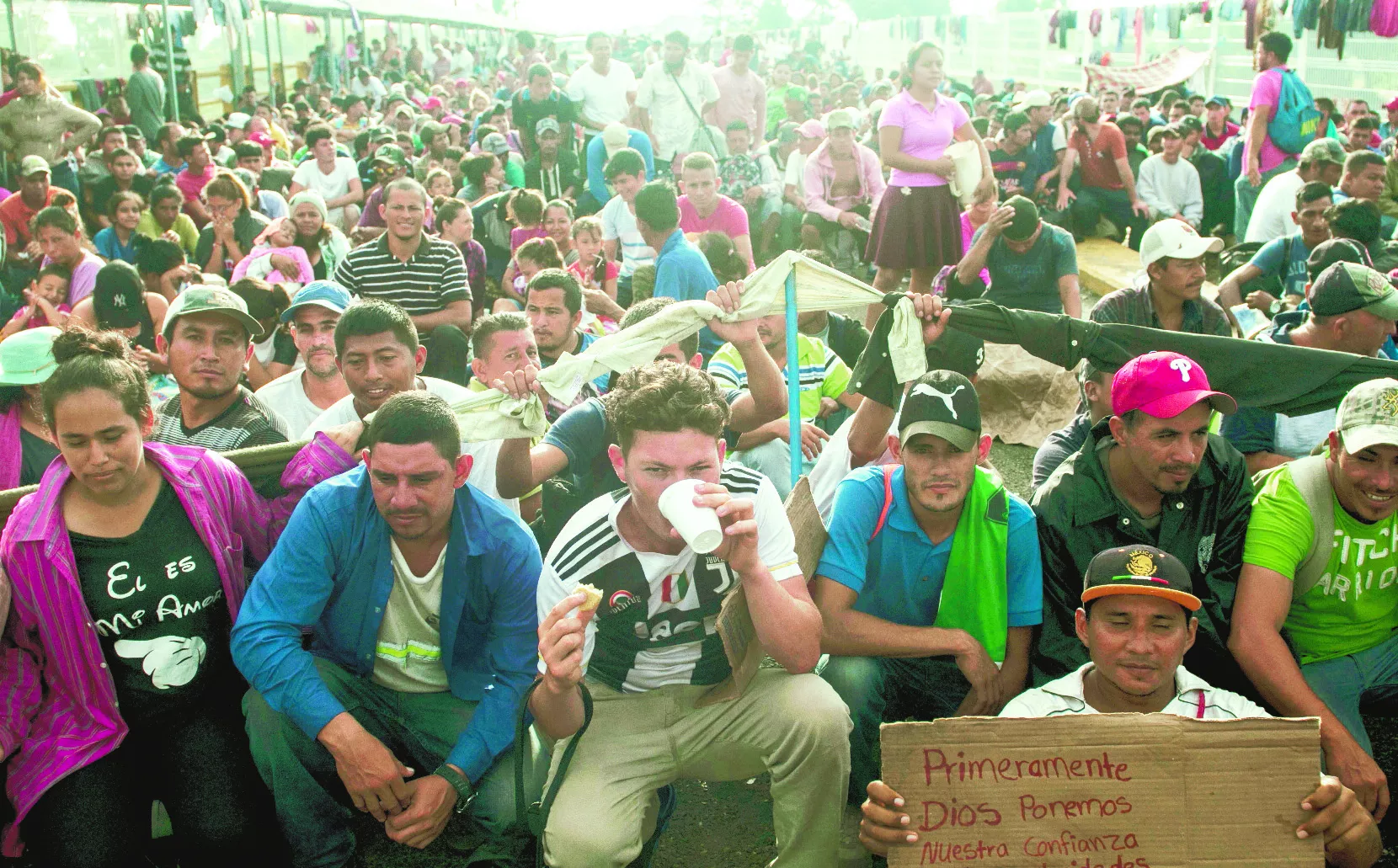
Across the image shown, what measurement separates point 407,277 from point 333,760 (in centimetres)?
389

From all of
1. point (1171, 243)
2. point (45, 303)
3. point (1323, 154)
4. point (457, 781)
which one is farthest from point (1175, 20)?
point (457, 781)

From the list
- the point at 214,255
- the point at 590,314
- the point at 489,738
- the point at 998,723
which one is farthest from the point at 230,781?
the point at 214,255

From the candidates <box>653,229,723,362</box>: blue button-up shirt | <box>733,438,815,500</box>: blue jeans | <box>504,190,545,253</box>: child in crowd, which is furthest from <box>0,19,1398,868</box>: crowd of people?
<box>504,190,545,253</box>: child in crowd

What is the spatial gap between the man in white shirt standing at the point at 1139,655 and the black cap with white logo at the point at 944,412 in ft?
1.73

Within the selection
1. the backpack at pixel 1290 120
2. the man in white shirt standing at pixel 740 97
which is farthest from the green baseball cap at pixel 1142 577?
the man in white shirt standing at pixel 740 97

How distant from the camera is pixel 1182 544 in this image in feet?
11.1

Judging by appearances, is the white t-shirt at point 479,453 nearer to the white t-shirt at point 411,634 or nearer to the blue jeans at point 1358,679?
the white t-shirt at point 411,634

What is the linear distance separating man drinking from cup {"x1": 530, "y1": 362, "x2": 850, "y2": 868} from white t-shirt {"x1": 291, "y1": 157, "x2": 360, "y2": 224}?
30.6 feet

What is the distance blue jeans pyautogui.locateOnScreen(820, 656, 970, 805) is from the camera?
3.34 meters

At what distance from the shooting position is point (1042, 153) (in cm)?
1289

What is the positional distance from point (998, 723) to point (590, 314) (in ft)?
14.6

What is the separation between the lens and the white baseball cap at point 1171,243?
15.9ft

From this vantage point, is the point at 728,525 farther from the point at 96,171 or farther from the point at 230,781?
the point at 96,171

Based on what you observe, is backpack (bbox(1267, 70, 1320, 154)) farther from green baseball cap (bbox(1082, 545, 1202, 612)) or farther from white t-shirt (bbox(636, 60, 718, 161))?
green baseball cap (bbox(1082, 545, 1202, 612))
